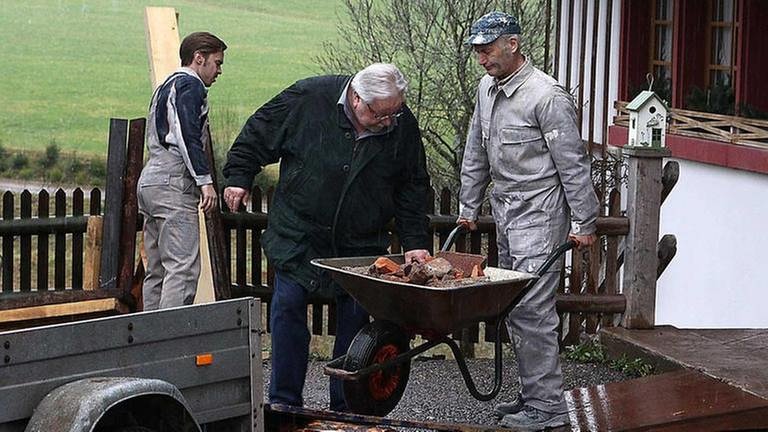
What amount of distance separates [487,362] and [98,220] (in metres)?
2.68

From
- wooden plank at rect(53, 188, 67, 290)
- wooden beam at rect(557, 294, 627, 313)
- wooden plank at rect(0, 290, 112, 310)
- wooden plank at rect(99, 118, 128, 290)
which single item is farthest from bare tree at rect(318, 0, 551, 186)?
wooden plank at rect(0, 290, 112, 310)

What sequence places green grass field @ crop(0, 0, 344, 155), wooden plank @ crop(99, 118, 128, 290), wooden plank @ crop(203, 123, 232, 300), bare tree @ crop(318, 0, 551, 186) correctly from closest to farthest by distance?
wooden plank @ crop(99, 118, 128, 290) → wooden plank @ crop(203, 123, 232, 300) → bare tree @ crop(318, 0, 551, 186) → green grass field @ crop(0, 0, 344, 155)

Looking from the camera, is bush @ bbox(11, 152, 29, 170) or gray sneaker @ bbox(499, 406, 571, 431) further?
bush @ bbox(11, 152, 29, 170)

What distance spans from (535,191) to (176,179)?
2.52 metres

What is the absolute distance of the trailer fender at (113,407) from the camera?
14.3 ft

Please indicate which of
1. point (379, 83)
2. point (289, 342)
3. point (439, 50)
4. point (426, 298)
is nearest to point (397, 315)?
point (426, 298)

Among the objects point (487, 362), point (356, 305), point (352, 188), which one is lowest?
point (487, 362)

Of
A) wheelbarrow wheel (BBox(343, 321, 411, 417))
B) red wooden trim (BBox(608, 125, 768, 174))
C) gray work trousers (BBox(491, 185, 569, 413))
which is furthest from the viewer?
red wooden trim (BBox(608, 125, 768, 174))

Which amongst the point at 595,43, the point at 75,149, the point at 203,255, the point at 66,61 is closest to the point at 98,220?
the point at 203,255

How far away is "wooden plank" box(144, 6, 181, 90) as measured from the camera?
1043 cm

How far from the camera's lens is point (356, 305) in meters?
6.98

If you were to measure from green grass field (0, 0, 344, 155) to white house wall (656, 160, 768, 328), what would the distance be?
975cm

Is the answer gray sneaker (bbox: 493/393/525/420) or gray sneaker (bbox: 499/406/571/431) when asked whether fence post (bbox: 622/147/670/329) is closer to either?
gray sneaker (bbox: 493/393/525/420)

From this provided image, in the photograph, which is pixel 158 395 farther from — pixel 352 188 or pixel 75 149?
pixel 75 149
